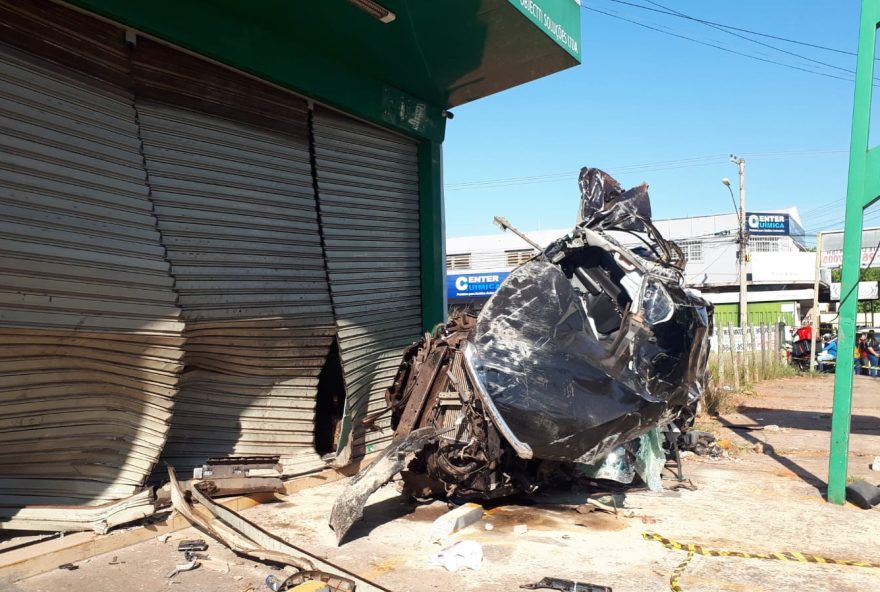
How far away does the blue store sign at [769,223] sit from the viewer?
4144 centimetres

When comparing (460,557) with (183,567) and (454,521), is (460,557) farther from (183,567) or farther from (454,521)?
(183,567)

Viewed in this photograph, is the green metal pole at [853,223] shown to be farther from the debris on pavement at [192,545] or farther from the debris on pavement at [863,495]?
the debris on pavement at [192,545]

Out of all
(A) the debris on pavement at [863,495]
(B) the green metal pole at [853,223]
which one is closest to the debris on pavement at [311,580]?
(B) the green metal pole at [853,223]

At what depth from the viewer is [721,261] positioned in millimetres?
42719

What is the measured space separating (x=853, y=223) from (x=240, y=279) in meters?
5.93

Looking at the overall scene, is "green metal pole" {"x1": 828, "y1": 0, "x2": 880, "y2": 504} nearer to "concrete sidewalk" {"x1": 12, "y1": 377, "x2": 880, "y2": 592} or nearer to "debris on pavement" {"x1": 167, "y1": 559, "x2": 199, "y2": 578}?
"concrete sidewalk" {"x1": 12, "y1": 377, "x2": 880, "y2": 592}

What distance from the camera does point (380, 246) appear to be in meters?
8.73

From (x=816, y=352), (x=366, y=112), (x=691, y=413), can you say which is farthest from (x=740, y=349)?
(x=366, y=112)

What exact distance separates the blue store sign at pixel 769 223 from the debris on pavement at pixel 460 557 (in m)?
41.3

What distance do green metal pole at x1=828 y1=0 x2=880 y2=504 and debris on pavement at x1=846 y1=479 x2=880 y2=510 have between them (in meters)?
0.08

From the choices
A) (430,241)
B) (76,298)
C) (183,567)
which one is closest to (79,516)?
(183,567)

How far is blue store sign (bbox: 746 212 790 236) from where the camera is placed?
4144cm

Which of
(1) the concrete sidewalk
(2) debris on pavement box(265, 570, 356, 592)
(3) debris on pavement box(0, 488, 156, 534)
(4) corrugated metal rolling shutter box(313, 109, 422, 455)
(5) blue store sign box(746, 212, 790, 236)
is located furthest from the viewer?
(5) blue store sign box(746, 212, 790, 236)

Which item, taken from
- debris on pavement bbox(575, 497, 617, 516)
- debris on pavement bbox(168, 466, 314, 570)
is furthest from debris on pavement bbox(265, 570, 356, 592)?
debris on pavement bbox(575, 497, 617, 516)
